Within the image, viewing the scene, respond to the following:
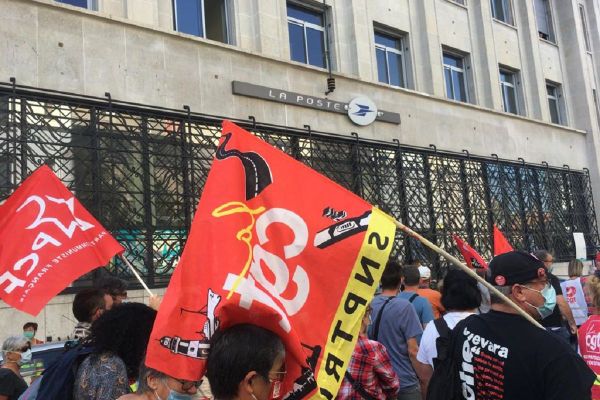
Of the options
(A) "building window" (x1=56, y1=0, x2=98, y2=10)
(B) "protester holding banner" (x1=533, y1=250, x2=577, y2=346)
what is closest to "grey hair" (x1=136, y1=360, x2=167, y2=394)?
(B) "protester holding banner" (x1=533, y1=250, x2=577, y2=346)

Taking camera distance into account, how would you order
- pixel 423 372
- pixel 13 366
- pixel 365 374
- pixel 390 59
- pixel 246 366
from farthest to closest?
pixel 390 59
pixel 13 366
pixel 423 372
pixel 365 374
pixel 246 366

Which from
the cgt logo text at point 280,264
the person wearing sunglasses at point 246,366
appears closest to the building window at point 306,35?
the cgt logo text at point 280,264

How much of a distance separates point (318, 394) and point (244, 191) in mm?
1062

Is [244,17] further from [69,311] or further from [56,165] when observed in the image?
[69,311]

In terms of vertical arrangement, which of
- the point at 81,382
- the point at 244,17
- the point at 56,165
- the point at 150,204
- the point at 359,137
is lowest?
the point at 81,382

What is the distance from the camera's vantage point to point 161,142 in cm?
1041

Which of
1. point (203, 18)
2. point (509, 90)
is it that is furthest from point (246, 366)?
point (509, 90)

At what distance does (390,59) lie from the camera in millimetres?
15711

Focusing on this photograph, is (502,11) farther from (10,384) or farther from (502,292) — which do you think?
(10,384)

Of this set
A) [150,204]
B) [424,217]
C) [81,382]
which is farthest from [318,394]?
[424,217]

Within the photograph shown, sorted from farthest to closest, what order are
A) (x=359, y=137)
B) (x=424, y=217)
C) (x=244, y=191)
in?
1. (x=424, y=217)
2. (x=359, y=137)
3. (x=244, y=191)

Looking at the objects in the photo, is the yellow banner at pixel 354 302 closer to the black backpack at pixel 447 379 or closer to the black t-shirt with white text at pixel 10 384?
the black backpack at pixel 447 379

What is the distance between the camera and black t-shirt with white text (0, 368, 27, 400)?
15.4 ft

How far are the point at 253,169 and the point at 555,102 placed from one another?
20408 mm
